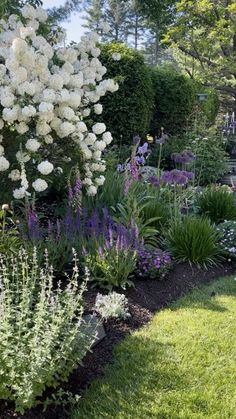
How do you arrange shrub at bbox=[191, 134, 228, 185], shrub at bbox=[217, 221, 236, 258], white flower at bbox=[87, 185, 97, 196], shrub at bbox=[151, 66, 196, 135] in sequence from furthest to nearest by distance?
shrub at bbox=[151, 66, 196, 135], shrub at bbox=[191, 134, 228, 185], shrub at bbox=[217, 221, 236, 258], white flower at bbox=[87, 185, 97, 196]

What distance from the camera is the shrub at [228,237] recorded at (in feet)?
16.0

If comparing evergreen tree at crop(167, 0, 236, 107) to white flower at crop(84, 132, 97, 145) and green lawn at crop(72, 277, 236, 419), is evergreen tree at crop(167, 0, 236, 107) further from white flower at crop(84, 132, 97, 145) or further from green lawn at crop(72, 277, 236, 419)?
green lawn at crop(72, 277, 236, 419)

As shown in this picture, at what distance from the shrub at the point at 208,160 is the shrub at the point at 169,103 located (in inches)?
65.7

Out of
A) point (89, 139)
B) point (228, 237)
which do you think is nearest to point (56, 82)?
point (89, 139)

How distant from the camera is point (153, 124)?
10891 millimetres

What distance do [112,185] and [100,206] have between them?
526mm

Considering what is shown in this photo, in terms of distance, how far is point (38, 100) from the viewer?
4043mm

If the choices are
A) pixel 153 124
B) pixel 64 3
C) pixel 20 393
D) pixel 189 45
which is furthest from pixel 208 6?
pixel 20 393

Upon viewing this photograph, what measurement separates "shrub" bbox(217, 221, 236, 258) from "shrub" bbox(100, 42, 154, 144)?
135 inches

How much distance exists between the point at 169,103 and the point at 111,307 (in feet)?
27.2

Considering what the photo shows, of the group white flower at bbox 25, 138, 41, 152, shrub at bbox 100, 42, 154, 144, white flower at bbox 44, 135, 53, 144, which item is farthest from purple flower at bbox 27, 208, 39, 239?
shrub at bbox 100, 42, 154, 144

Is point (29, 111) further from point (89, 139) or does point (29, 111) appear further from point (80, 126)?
point (89, 139)

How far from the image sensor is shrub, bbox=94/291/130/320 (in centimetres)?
327

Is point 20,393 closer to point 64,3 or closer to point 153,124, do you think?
point 64,3
